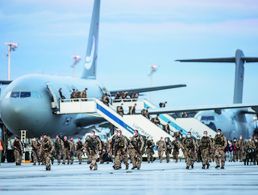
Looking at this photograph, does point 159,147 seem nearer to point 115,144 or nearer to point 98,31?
point 115,144

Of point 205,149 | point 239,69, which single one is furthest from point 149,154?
point 239,69

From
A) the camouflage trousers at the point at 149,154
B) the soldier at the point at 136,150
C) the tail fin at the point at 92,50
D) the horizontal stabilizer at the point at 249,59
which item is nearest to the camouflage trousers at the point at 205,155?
the soldier at the point at 136,150

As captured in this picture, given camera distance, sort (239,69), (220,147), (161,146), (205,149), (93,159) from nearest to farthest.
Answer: (93,159) → (220,147) → (205,149) → (161,146) → (239,69)

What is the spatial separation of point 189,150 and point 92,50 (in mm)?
29134

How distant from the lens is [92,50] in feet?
193

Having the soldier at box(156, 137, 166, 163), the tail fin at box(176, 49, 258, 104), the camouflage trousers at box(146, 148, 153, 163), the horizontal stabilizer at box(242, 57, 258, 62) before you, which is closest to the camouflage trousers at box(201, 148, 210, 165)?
the camouflage trousers at box(146, 148, 153, 163)

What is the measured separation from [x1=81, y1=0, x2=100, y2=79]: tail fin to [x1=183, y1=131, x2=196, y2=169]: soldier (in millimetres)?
26958

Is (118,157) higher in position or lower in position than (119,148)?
lower

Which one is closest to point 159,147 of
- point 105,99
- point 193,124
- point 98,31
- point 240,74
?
point 105,99

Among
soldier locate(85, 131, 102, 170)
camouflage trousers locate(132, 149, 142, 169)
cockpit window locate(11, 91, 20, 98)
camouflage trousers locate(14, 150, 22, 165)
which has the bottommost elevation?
camouflage trousers locate(14, 150, 22, 165)

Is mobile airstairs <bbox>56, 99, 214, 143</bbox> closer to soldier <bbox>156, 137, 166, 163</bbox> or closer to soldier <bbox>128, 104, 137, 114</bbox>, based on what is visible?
soldier <bbox>128, 104, 137, 114</bbox>

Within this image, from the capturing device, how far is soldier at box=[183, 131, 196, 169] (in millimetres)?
30272

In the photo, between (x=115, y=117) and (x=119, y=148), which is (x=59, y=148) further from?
(x=119, y=148)

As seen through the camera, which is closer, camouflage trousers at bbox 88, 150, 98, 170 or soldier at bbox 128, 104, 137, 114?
camouflage trousers at bbox 88, 150, 98, 170
